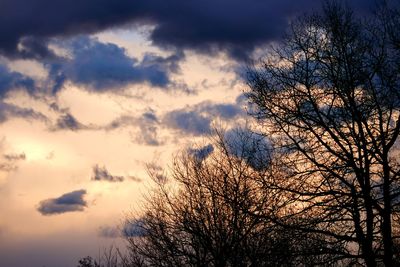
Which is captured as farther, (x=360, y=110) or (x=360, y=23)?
(x=360, y=23)

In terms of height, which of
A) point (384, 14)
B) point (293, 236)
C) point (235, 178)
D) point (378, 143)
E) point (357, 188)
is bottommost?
point (293, 236)

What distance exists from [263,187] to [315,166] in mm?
1575

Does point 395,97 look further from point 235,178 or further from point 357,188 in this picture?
point 235,178

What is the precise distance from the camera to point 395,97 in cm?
1516

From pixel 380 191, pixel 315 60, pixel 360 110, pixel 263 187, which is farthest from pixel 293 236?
pixel 315 60

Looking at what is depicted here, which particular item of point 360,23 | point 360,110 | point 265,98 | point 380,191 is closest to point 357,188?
point 380,191

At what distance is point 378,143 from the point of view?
50.9 feet

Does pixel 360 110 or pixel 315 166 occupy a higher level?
pixel 360 110

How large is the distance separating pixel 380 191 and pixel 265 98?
4021mm

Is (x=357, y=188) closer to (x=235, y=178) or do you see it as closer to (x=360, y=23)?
(x=360, y=23)

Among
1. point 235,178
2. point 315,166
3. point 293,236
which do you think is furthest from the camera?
point 235,178

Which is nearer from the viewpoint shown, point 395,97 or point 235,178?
point 395,97

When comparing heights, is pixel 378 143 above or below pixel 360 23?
below

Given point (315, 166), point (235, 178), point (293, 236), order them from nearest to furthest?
point (293, 236), point (315, 166), point (235, 178)
